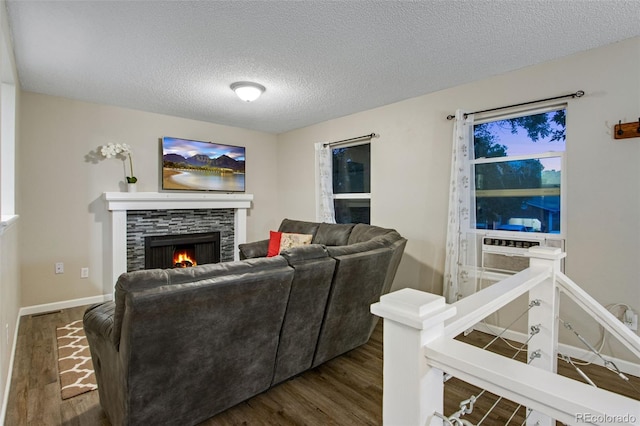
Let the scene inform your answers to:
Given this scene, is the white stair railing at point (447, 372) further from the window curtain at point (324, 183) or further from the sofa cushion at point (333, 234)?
the window curtain at point (324, 183)

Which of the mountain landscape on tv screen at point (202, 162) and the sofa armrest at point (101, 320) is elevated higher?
the mountain landscape on tv screen at point (202, 162)

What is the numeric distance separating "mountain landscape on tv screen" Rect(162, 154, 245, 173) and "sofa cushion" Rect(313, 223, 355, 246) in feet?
5.99

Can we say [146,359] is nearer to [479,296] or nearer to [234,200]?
[479,296]

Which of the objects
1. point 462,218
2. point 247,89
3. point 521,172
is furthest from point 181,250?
point 521,172

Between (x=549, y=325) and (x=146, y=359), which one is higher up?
(x=549, y=325)

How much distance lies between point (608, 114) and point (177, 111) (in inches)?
177

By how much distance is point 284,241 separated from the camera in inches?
168

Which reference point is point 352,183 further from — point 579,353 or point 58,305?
point 58,305

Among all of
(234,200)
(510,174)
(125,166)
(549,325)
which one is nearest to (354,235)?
(510,174)

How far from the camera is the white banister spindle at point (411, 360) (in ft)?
2.28

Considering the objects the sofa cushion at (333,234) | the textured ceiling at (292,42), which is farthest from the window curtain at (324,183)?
the textured ceiling at (292,42)

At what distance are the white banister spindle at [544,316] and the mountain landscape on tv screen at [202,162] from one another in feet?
14.1

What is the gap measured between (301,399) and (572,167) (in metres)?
2.76

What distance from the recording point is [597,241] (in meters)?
2.58
